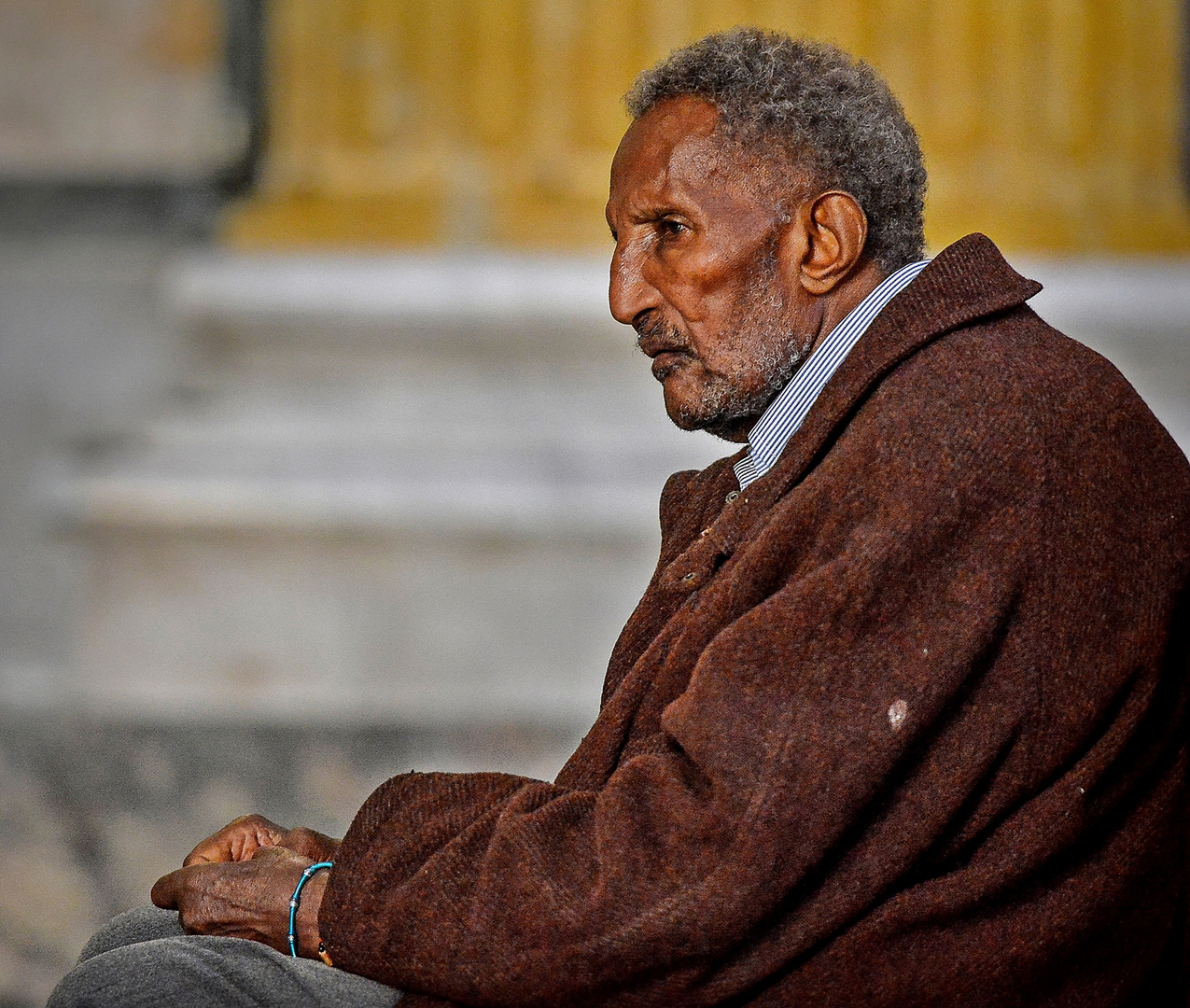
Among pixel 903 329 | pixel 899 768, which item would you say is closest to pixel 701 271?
pixel 903 329

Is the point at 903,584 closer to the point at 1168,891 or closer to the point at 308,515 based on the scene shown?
the point at 1168,891

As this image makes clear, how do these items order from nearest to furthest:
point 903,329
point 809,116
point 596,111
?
point 903,329, point 809,116, point 596,111

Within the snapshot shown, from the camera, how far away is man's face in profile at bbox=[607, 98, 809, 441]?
5.26 feet

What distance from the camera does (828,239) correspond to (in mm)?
1597

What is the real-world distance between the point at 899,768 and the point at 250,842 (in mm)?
680

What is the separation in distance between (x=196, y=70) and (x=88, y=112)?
0.32 meters

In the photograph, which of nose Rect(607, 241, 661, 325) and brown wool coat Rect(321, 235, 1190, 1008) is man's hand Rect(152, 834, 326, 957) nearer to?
brown wool coat Rect(321, 235, 1190, 1008)

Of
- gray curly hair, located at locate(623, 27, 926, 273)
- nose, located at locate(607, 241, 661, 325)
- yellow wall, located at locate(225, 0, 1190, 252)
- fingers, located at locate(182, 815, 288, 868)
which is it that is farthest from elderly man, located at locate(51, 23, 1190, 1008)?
yellow wall, located at locate(225, 0, 1190, 252)

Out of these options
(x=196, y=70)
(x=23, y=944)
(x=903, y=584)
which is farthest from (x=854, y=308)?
(x=196, y=70)

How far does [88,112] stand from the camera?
4.35 m

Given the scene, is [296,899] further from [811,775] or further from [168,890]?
[811,775]

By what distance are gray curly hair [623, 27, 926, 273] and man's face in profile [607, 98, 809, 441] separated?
0.08ft

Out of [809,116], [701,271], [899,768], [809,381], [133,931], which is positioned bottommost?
[133,931]

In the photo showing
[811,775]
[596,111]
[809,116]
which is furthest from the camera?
[596,111]
